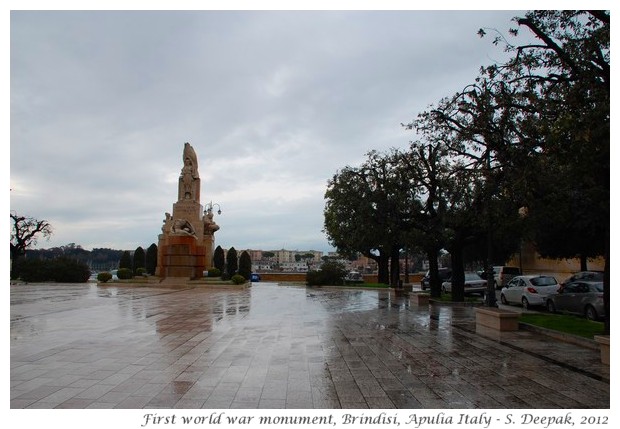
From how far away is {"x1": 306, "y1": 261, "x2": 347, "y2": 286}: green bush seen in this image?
3850 centimetres

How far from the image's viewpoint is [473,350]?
967cm

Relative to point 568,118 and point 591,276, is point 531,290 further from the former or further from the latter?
point 568,118

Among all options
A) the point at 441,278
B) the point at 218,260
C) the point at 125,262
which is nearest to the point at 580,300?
the point at 441,278

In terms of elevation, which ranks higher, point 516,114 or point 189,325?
point 516,114

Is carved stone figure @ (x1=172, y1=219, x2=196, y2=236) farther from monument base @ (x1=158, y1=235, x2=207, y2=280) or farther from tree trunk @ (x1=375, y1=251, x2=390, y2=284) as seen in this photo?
tree trunk @ (x1=375, y1=251, x2=390, y2=284)

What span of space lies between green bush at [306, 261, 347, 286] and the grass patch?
2435 cm

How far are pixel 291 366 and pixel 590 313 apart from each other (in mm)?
11500

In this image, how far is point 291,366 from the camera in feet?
26.2

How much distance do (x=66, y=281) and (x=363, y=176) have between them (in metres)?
28.0

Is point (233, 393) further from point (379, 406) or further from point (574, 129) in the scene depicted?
point (574, 129)

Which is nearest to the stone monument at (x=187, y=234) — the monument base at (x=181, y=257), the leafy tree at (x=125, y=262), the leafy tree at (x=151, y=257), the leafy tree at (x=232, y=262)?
the monument base at (x=181, y=257)

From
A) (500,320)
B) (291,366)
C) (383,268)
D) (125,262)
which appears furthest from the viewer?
(383,268)

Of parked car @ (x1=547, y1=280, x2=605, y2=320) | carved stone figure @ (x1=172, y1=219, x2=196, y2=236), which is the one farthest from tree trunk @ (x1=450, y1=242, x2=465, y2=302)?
carved stone figure @ (x1=172, y1=219, x2=196, y2=236)
